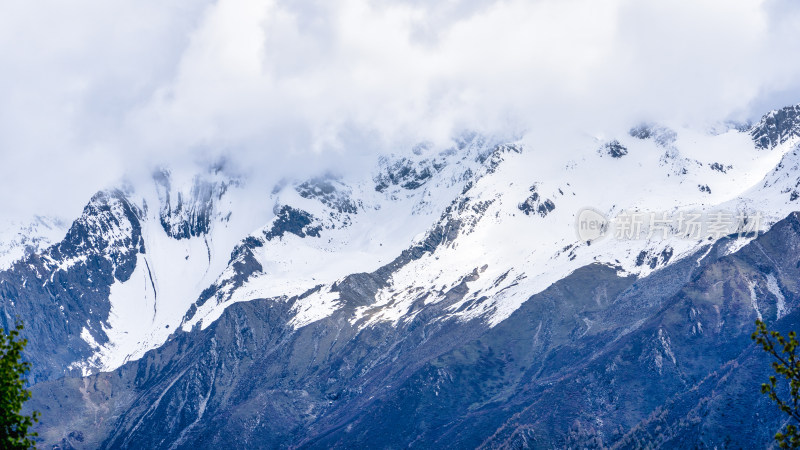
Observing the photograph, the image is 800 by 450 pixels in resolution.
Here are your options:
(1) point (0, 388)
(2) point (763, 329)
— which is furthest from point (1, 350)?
(2) point (763, 329)

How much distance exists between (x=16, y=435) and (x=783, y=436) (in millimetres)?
39081

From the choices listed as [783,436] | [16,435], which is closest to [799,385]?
[783,436]

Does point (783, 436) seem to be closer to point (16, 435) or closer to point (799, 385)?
point (799, 385)

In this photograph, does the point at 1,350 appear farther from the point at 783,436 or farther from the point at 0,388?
the point at 783,436

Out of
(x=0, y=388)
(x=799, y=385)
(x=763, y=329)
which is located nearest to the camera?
(x=763, y=329)

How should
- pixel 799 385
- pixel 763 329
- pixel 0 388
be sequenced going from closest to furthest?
pixel 763 329 < pixel 799 385 < pixel 0 388

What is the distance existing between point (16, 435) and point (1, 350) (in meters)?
4.72

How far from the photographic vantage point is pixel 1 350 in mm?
59219

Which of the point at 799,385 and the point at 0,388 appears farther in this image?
the point at 0,388

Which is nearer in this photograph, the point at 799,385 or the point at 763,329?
the point at 763,329

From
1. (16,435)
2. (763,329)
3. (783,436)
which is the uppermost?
(16,435)

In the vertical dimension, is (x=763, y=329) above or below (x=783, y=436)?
above

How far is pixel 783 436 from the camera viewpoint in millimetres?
49562

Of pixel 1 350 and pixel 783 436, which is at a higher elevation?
pixel 1 350
